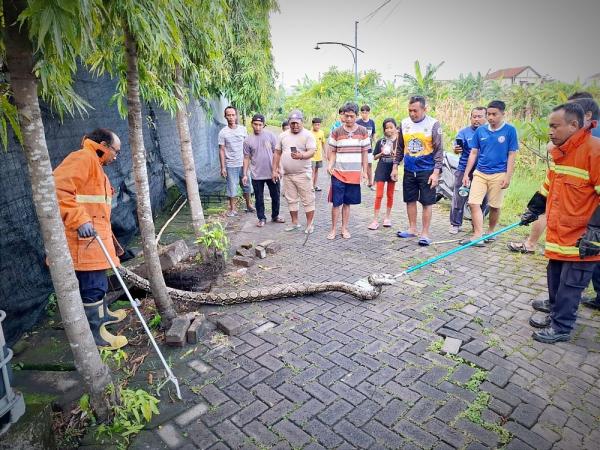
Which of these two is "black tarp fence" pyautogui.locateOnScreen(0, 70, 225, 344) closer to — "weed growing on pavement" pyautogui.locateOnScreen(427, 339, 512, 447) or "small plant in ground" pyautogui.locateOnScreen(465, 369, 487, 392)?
"weed growing on pavement" pyautogui.locateOnScreen(427, 339, 512, 447)

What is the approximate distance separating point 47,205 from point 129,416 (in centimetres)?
157

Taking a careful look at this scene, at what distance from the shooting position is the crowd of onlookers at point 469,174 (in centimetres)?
340

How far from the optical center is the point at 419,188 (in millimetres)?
6043

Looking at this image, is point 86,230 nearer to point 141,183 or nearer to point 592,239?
point 141,183

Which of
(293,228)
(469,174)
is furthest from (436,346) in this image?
(293,228)

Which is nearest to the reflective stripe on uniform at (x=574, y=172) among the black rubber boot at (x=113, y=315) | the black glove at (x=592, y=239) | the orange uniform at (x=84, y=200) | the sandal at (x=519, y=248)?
the black glove at (x=592, y=239)

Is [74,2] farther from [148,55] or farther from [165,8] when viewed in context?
[148,55]

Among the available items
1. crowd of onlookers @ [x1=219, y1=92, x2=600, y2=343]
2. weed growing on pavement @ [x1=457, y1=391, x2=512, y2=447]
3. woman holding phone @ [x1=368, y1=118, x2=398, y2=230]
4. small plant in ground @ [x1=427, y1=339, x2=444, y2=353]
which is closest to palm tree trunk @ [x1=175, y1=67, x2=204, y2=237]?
crowd of onlookers @ [x1=219, y1=92, x2=600, y2=343]

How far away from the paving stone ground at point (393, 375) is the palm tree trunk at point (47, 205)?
1.93 feet

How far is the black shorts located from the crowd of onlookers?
2cm

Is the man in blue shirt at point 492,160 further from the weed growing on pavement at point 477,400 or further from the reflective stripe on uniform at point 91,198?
the reflective stripe on uniform at point 91,198

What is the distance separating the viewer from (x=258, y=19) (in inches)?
328

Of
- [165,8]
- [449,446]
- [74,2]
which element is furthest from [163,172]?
[449,446]

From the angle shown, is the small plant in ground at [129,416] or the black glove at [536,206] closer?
the small plant in ground at [129,416]
